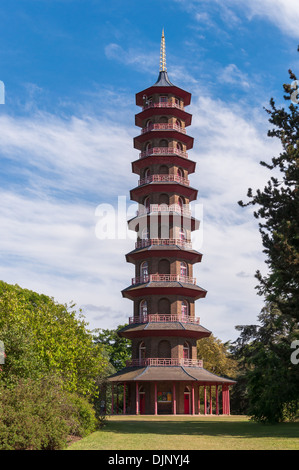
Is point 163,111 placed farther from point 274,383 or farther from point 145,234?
point 274,383

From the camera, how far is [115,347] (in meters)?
66.2

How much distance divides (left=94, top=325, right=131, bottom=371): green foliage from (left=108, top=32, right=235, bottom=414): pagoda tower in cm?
1756

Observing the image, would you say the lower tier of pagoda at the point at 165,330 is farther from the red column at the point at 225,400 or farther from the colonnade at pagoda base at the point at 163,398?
the red column at the point at 225,400

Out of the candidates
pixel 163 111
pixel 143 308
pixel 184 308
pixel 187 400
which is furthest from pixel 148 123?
pixel 187 400

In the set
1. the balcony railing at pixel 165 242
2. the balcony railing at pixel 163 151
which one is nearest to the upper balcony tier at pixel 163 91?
the balcony railing at pixel 163 151

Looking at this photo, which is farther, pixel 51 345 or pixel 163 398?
pixel 163 398

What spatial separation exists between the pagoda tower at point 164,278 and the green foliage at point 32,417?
2290cm

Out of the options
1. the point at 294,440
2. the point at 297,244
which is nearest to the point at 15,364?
the point at 294,440

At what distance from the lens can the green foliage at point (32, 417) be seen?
48.5 ft

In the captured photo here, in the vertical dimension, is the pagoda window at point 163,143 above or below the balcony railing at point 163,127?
below

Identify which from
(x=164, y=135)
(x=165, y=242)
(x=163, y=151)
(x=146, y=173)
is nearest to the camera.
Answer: (x=165, y=242)

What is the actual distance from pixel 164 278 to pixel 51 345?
20.9 meters

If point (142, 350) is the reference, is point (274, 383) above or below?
below
